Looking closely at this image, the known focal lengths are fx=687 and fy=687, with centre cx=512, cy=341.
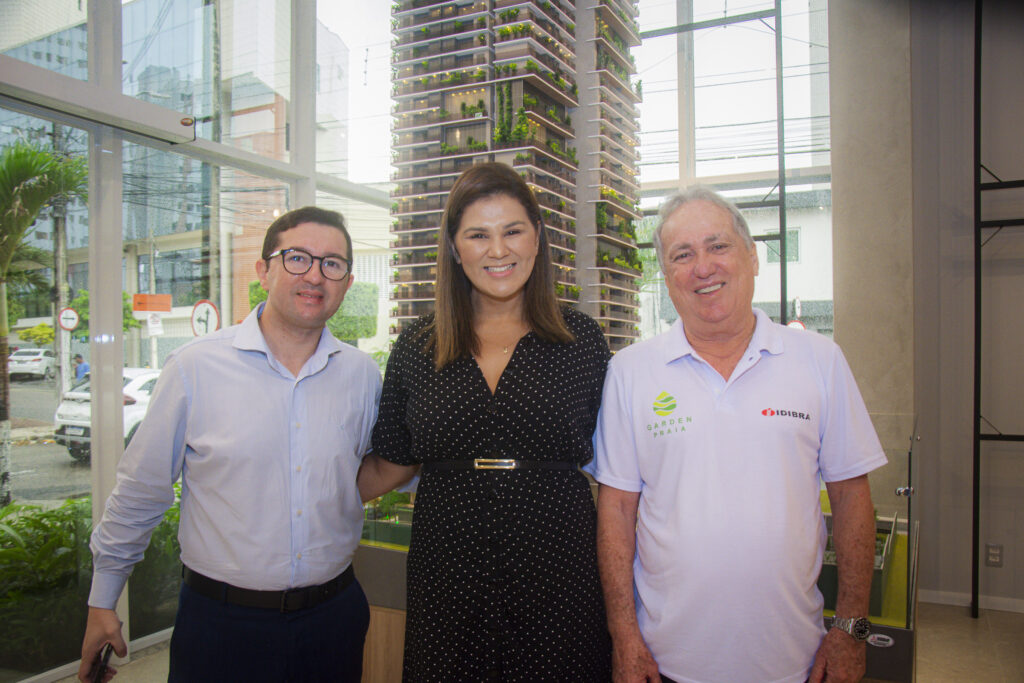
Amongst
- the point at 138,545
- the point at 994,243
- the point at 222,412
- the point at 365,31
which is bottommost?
the point at 138,545

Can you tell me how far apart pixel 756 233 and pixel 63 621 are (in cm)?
627

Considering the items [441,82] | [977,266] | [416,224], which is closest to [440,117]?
[441,82]

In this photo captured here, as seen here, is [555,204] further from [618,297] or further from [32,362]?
[32,362]

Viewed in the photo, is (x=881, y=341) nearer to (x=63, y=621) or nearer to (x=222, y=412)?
(x=222, y=412)

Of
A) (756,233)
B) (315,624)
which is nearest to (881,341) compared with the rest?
(756,233)

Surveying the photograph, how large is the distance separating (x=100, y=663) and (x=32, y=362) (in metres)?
2.61

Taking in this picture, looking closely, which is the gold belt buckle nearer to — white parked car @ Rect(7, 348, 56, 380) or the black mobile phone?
the black mobile phone

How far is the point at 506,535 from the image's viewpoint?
1.48 meters

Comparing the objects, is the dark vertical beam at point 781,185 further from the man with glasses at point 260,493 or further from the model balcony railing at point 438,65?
the man with glasses at point 260,493

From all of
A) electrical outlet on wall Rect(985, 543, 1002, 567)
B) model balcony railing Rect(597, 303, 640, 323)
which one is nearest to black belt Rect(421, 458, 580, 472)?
model balcony railing Rect(597, 303, 640, 323)

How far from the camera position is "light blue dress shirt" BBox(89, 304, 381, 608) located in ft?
5.27

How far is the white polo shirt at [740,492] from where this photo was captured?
4.80 ft

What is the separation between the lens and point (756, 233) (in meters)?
6.77

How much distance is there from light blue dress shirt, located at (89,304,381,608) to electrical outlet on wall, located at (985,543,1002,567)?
192 inches
